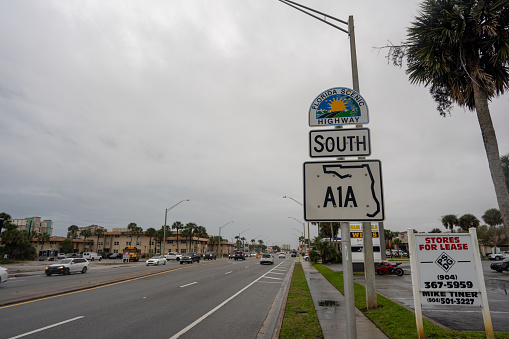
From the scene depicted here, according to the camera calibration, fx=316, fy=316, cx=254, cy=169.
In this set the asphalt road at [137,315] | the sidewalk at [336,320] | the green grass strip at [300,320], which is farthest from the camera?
the asphalt road at [137,315]

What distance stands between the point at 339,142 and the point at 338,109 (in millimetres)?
645

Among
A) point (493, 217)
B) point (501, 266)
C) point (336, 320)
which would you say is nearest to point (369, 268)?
point (336, 320)

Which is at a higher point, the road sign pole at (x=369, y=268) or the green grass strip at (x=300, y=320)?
the road sign pole at (x=369, y=268)

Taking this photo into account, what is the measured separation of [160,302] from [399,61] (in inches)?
504

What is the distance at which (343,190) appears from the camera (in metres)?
3.13

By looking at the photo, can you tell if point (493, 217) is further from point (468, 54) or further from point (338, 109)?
point (338, 109)

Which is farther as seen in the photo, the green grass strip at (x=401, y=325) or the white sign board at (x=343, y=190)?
the green grass strip at (x=401, y=325)

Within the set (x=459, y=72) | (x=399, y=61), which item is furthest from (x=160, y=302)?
(x=459, y=72)

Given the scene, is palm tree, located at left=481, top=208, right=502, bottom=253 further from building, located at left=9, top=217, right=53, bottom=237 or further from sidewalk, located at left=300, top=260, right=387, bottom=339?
building, located at left=9, top=217, right=53, bottom=237

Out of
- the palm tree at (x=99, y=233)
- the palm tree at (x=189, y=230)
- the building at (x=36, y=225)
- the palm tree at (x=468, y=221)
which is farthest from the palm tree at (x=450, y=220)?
the building at (x=36, y=225)

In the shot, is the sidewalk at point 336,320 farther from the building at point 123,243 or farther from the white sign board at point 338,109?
the building at point 123,243

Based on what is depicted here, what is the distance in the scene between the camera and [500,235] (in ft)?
328

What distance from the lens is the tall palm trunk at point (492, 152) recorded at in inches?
346

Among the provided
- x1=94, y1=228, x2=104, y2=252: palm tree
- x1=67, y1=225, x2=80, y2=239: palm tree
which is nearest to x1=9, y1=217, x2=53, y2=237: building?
x1=67, y1=225, x2=80, y2=239: palm tree
